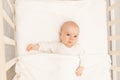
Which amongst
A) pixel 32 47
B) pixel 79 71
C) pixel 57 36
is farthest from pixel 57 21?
pixel 79 71

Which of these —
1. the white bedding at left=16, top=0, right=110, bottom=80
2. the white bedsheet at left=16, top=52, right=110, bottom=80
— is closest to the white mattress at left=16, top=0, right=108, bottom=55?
the white bedding at left=16, top=0, right=110, bottom=80

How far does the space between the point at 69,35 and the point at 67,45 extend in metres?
0.07

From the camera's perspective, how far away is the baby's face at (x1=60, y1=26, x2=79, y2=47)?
1546 millimetres

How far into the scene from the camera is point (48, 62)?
1.50m

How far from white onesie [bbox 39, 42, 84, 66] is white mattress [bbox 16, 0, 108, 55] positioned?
45mm

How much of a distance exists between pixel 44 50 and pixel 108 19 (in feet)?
1.69

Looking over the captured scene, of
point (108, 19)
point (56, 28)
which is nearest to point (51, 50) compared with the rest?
point (56, 28)

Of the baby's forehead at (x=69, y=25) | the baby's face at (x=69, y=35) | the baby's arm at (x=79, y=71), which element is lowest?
the baby's arm at (x=79, y=71)

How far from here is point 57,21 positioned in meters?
1.64

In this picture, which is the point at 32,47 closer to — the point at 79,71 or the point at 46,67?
the point at 46,67

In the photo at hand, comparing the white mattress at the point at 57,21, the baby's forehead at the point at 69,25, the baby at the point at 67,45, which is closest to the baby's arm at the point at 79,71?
the baby at the point at 67,45

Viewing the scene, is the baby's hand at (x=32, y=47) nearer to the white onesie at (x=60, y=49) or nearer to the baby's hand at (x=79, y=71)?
the white onesie at (x=60, y=49)

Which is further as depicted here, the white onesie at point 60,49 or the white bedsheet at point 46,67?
the white onesie at point 60,49

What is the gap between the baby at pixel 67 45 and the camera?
1.55m
